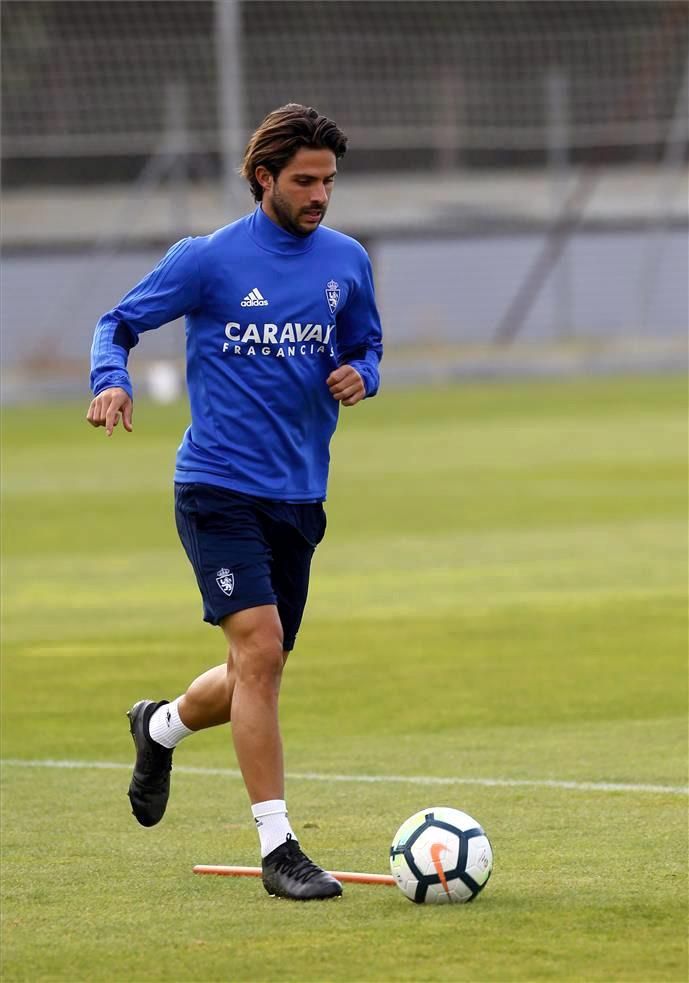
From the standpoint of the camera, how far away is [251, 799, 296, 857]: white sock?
20.7 ft

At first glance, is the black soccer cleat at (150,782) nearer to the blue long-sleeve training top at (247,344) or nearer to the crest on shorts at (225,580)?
the crest on shorts at (225,580)

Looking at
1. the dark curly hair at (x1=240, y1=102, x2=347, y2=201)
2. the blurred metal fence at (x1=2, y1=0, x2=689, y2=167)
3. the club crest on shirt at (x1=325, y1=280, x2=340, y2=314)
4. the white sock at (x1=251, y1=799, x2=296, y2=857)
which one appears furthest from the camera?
the blurred metal fence at (x1=2, y1=0, x2=689, y2=167)

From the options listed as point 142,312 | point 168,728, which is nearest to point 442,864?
point 168,728

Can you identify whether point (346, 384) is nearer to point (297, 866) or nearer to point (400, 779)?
point (297, 866)

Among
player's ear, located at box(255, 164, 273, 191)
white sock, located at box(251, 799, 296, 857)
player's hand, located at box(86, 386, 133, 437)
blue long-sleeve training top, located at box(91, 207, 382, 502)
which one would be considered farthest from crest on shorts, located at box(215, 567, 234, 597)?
player's ear, located at box(255, 164, 273, 191)

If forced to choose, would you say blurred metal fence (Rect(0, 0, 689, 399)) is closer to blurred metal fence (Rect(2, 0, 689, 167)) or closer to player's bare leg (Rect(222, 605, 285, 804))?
blurred metal fence (Rect(2, 0, 689, 167))

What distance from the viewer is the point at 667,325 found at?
133ft

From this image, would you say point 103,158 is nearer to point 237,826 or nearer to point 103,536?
point 103,536

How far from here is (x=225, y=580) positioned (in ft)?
21.2

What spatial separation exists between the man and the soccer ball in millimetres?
463

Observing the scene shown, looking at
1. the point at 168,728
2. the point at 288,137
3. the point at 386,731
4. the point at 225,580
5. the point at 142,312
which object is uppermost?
the point at 288,137

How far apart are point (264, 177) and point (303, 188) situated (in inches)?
6.1

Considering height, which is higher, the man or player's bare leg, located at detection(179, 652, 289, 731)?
the man

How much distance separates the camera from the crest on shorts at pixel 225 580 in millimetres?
6438
